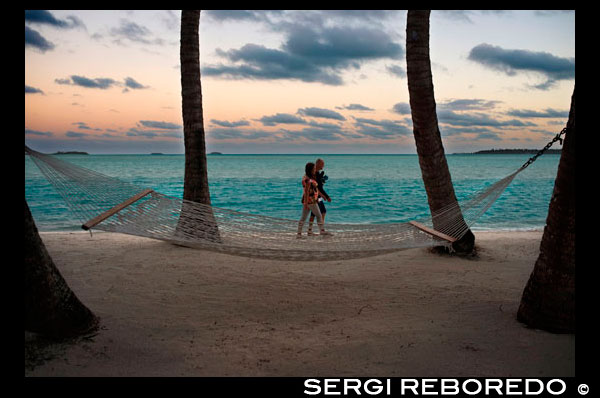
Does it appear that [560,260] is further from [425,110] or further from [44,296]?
[44,296]

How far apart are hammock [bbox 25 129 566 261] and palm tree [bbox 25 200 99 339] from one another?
49 centimetres

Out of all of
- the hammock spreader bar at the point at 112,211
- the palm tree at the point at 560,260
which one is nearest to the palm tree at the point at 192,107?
the hammock spreader bar at the point at 112,211

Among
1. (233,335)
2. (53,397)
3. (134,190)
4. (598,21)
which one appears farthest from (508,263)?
(53,397)

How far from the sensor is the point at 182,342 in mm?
2867

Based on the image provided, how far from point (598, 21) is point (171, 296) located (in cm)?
353

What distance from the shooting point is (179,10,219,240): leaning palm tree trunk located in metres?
5.15

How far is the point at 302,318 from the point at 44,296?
1719 millimetres

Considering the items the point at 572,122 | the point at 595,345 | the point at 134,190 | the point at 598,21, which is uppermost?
the point at 598,21

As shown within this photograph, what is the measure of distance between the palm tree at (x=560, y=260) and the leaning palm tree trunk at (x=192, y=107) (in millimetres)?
3765

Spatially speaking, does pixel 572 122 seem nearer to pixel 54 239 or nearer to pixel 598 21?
pixel 598 21

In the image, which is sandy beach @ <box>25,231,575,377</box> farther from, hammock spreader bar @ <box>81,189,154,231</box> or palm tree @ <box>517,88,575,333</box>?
hammock spreader bar @ <box>81,189,154,231</box>

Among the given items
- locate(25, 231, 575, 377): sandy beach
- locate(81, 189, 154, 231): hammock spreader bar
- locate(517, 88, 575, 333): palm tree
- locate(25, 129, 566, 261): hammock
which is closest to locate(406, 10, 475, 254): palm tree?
locate(25, 129, 566, 261): hammock

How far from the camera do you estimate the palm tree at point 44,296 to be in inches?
96.5

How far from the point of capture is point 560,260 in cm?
266
